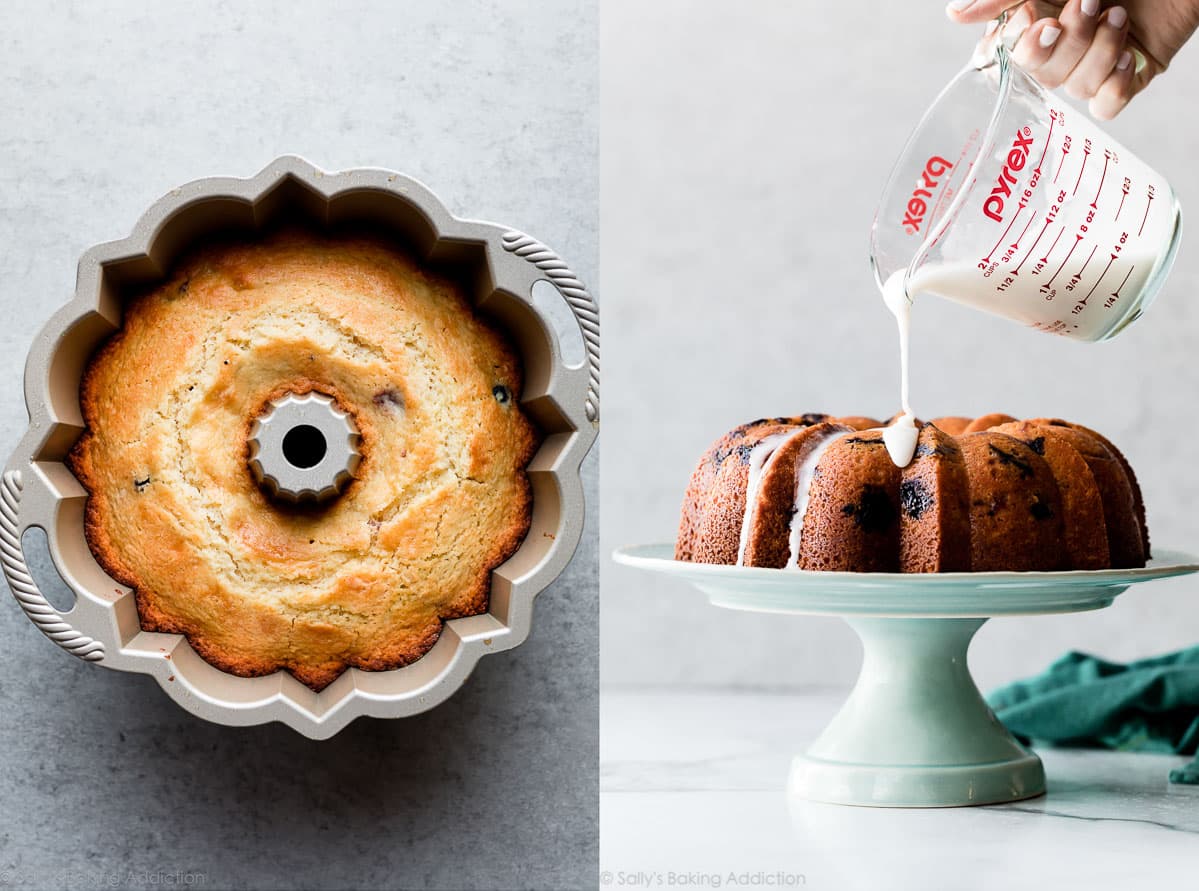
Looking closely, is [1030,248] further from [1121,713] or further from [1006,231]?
[1121,713]

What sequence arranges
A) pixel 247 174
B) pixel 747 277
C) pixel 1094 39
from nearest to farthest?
pixel 247 174 < pixel 1094 39 < pixel 747 277

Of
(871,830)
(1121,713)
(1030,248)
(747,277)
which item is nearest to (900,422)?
(1030,248)

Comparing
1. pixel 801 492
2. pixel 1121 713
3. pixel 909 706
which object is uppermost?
pixel 801 492

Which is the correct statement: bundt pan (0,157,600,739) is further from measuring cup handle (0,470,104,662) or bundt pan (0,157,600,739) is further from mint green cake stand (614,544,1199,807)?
mint green cake stand (614,544,1199,807)

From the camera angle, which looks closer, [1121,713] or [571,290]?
[571,290]

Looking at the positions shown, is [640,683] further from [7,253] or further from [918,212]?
[7,253]

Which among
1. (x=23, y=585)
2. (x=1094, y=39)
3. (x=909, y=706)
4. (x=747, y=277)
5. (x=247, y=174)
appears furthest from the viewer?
(x=747, y=277)

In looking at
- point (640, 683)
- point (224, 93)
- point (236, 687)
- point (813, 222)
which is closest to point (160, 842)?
point (236, 687)
